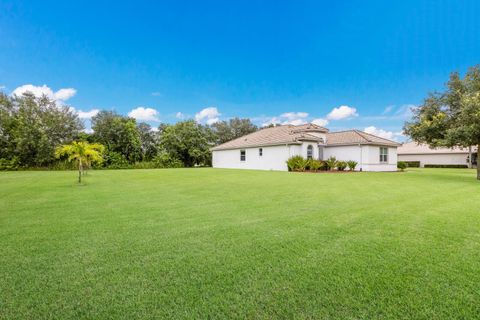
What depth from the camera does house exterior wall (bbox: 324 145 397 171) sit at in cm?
2323

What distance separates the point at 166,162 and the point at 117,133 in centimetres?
759

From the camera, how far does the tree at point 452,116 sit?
1324 centimetres

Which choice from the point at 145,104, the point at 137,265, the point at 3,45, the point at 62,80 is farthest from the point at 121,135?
the point at 137,265

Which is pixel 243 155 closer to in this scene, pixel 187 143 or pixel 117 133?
pixel 187 143

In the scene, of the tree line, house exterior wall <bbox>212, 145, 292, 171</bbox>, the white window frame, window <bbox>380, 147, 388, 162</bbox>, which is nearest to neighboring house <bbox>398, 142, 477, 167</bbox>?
window <bbox>380, 147, 388, 162</bbox>

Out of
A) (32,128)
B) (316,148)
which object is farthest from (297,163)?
(32,128)

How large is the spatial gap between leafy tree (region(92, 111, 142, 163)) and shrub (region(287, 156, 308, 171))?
23335mm

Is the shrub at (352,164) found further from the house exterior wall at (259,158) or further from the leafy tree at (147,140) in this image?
the leafy tree at (147,140)

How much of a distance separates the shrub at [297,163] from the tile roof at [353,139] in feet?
16.6

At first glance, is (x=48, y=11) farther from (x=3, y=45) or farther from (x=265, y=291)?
(x=265, y=291)

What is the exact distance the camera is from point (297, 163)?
72.5 ft

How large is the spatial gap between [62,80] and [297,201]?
29370 mm

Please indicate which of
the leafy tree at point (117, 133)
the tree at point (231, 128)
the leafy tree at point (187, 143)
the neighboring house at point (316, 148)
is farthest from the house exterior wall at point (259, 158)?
the tree at point (231, 128)

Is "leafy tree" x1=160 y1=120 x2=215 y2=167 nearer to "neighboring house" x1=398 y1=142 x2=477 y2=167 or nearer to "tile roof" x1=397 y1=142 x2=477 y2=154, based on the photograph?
"neighboring house" x1=398 y1=142 x2=477 y2=167
